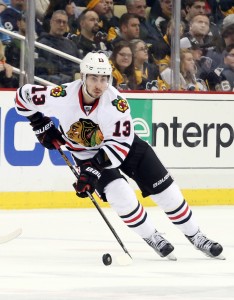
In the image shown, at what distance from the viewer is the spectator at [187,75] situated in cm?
1051

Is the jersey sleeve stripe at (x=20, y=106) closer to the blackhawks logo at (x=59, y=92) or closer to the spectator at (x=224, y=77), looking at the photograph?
the blackhawks logo at (x=59, y=92)

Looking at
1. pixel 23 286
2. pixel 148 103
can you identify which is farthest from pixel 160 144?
pixel 23 286

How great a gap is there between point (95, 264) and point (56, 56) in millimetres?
3886

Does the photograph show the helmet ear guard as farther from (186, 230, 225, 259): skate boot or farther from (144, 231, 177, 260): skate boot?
(186, 230, 225, 259): skate boot

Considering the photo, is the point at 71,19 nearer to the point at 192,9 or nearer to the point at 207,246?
the point at 192,9

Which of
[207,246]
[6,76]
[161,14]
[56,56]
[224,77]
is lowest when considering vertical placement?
[207,246]

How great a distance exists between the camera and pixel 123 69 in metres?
10.4

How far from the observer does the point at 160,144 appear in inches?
406

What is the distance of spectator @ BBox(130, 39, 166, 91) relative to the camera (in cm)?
1048

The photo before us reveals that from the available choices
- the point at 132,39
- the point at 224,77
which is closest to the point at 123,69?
the point at 132,39

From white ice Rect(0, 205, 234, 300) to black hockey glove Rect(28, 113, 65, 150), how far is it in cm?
66

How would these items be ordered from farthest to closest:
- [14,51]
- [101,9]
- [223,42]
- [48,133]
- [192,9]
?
1. [223,42]
2. [192,9]
3. [101,9]
4. [14,51]
5. [48,133]

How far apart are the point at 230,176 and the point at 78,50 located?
5.72 feet

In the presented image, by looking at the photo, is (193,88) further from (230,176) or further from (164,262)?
(164,262)
